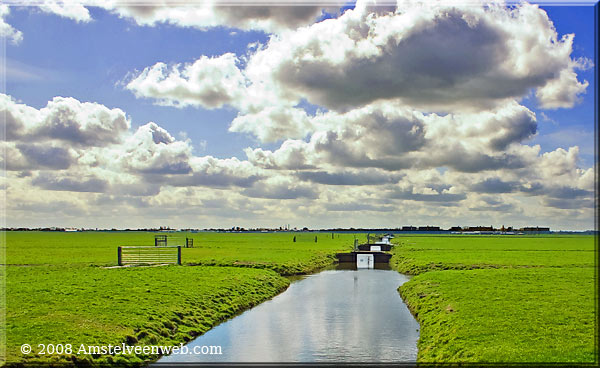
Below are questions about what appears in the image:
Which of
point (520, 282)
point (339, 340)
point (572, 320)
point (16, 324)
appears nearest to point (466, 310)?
point (572, 320)

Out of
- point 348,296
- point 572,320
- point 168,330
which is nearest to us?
point 572,320

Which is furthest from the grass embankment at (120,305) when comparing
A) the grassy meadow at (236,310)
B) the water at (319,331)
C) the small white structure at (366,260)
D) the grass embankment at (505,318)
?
the small white structure at (366,260)

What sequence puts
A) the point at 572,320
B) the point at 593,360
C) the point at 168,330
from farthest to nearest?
the point at 168,330 < the point at 572,320 < the point at 593,360

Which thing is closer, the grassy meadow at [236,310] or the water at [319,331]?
the grassy meadow at [236,310]

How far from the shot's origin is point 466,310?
31516 millimetres

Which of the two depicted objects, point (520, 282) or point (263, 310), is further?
point (520, 282)

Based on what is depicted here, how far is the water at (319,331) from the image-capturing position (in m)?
27.0

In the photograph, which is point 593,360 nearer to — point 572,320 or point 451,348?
point 451,348

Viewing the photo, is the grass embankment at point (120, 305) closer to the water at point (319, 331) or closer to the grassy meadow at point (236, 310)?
the grassy meadow at point (236, 310)

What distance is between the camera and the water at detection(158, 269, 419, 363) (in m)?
27.0

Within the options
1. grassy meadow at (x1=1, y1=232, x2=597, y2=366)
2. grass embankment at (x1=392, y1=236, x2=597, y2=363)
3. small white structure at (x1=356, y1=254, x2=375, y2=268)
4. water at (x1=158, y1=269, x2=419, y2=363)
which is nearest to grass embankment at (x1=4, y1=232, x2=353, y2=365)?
grassy meadow at (x1=1, y1=232, x2=597, y2=366)

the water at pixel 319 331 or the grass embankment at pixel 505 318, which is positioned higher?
the grass embankment at pixel 505 318

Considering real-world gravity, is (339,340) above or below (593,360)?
below

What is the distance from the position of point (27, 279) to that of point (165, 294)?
1543cm
